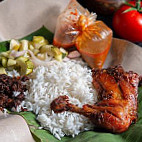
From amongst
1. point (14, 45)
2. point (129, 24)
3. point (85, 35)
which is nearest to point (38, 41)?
point (14, 45)

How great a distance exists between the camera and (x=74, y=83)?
3.54 meters

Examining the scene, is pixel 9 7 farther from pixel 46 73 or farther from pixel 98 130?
pixel 98 130

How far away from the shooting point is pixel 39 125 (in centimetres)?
318

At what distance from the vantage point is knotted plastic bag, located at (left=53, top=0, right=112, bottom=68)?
13.6ft

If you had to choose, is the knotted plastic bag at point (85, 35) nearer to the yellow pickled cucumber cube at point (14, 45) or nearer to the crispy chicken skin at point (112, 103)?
the yellow pickled cucumber cube at point (14, 45)

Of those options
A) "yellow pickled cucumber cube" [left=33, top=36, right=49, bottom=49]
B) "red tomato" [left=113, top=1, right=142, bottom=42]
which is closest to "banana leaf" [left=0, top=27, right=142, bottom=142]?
"yellow pickled cucumber cube" [left=33, top=36, right=49, bottom=49]

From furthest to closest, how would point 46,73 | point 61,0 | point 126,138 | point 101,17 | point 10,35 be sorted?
point 101,17 → point 61,0 → point 10,35 → point 46,73 → point 126,138

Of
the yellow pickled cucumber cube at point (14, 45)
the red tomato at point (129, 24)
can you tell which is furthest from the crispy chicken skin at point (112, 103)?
the red tomato at point (129, 24)

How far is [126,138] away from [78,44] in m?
1.74

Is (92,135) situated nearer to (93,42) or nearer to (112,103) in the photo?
(112,103)

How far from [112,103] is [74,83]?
2.12 feet

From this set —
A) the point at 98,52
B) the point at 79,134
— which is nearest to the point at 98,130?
the point at 79,134

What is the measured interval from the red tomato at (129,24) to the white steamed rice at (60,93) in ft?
5.14

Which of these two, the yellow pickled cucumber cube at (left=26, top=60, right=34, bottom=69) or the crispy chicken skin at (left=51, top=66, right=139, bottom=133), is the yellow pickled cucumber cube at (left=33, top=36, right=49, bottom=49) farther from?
the crispy chicken skin at (left=51, top=66, right=139, bottom=133)
